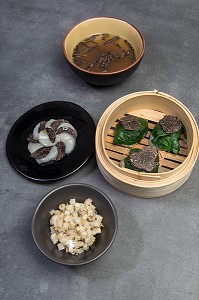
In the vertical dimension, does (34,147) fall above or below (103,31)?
below

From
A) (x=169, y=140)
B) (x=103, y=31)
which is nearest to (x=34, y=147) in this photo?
(x=169, y=140)

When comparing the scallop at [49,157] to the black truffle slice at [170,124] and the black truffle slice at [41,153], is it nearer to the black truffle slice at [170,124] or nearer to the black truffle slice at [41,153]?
the black truffle slice at [41,153]

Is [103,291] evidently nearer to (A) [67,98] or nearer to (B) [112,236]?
(B) [112,236]

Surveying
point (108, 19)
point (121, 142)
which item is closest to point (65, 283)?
point (121, 142)

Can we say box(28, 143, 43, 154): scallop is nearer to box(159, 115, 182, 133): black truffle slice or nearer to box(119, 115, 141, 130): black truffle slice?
box(119, 115, 141, 130): black truffle slice

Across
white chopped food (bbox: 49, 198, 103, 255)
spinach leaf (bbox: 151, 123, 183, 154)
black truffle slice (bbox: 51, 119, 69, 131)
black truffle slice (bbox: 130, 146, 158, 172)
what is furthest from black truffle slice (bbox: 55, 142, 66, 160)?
spinach leaf (bbox: 151, 123, 183, 154)

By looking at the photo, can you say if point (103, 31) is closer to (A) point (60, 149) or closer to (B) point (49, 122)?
(B) point (49, 122)

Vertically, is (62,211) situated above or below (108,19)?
below
